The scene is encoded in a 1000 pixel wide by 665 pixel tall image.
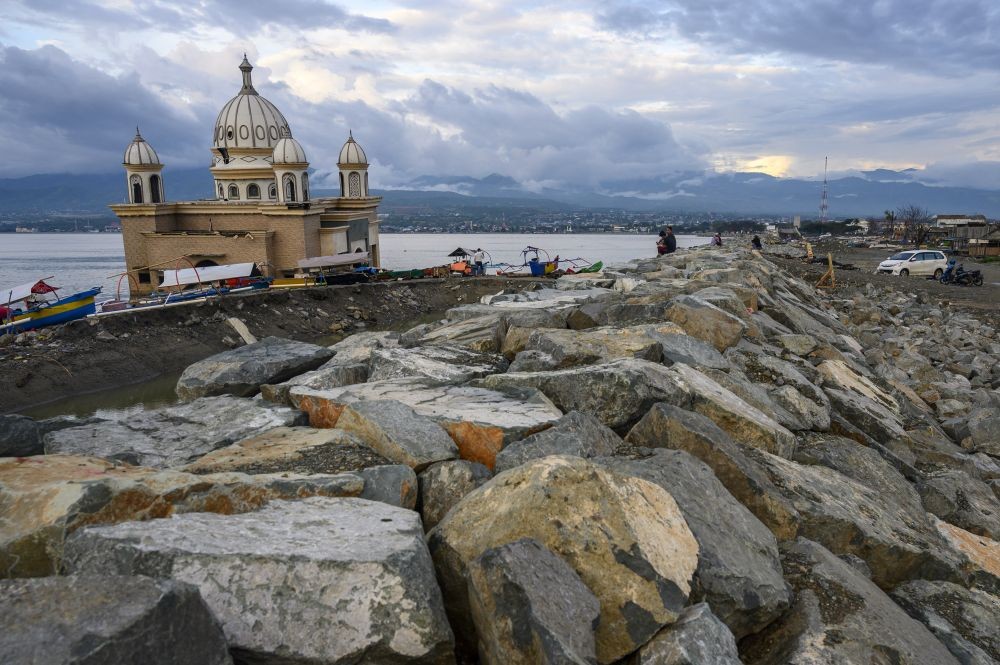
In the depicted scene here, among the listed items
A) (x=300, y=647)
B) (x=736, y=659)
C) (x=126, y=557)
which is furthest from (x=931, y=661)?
(x=126, y=557)

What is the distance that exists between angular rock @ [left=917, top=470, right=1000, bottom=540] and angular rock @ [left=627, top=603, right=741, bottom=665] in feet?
12.0

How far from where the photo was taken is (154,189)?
45250 mm

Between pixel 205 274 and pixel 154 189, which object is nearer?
pixel 205 274

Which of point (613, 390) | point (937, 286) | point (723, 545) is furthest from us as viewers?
point (937, 286)

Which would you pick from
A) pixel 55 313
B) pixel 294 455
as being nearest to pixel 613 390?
pixel 294 455

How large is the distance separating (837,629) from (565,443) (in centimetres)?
163

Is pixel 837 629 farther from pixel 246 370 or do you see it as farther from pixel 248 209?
pixel 248 209

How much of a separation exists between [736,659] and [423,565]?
52.1 inches

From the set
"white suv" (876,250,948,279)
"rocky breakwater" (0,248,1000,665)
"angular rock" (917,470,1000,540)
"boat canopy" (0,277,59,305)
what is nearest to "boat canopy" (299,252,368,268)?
"boat canopy" (0,277,59,305)

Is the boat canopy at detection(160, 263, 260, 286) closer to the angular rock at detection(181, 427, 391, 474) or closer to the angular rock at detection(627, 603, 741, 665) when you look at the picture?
the angular rock at detection(181, 427, 391, 474)

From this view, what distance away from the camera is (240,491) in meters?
3.39

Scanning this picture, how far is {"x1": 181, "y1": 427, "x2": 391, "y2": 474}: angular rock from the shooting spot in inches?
158

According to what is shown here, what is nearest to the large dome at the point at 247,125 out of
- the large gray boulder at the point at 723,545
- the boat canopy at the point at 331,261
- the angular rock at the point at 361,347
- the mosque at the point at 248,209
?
the mosque at the point at 248,209

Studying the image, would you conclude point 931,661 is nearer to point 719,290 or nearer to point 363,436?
point 363,436
